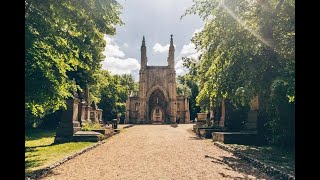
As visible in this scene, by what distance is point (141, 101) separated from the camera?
53562 mm

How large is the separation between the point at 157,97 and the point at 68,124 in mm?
41130

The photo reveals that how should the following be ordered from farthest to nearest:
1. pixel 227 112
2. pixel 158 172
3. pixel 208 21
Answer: pixel 227 112 → pixel 208 21 → pixel 158 172

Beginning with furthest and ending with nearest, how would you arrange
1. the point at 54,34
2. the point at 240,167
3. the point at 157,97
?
the point at 157,97 → the point at 54,34 → the point at 240,167

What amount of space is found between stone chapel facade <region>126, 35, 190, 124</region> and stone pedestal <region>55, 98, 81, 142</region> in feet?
122

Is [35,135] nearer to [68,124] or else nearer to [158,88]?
[68,124]

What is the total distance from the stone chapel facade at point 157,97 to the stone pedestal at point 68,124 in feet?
122

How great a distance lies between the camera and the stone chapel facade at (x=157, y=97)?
5344 centimetres

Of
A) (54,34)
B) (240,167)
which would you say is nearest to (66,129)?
(54,34)

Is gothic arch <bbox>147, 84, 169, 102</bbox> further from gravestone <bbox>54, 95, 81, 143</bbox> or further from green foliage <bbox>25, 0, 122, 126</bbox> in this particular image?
green foliage <bbox>25, 0, 122, 126</bbox>

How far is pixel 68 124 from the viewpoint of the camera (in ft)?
49.2

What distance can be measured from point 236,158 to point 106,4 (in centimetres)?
684

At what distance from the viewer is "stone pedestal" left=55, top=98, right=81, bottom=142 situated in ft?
47.4
